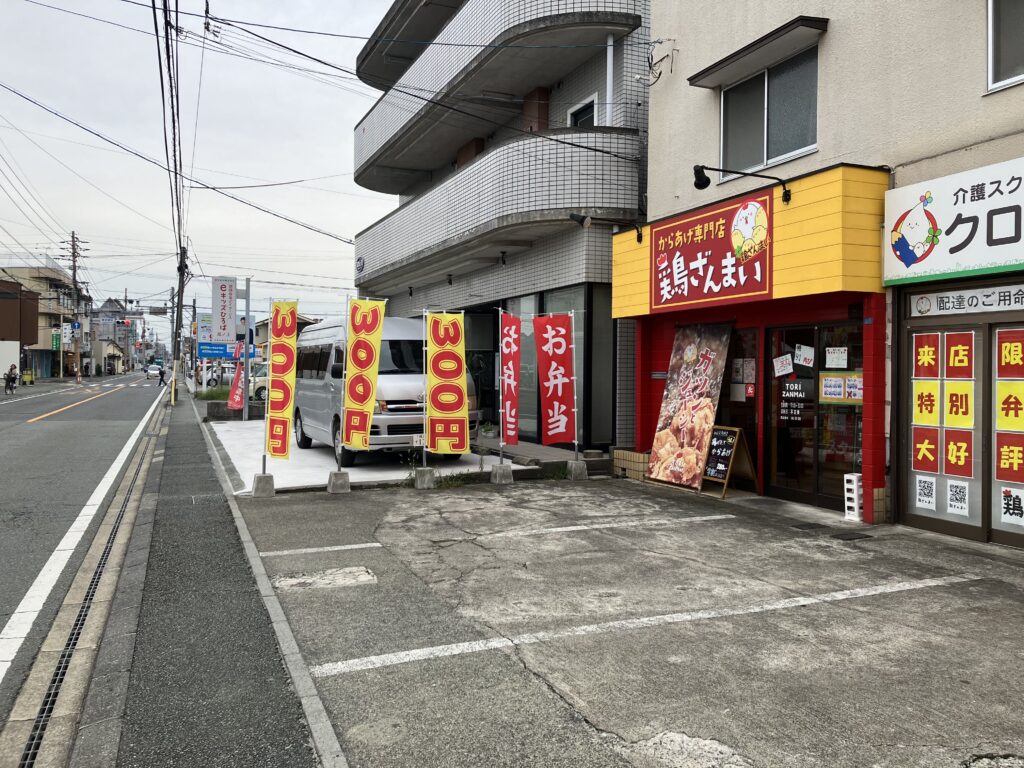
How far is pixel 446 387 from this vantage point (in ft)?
35.3

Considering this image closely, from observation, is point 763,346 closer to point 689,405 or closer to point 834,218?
point 689,405

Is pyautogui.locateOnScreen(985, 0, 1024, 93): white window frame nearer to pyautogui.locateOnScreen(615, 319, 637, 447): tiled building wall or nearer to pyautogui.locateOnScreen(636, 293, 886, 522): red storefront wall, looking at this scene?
pyautogui.locateOnScreen(636, 293, 886, 522): red storefront wall

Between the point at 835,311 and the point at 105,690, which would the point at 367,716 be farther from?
the point at 835,311

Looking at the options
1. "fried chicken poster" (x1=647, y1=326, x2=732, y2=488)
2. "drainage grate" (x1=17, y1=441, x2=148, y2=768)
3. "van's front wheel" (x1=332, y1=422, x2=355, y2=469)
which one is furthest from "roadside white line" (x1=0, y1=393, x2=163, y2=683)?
"fried chicken poster" (x1=647, y1=326, x2=732, y2=488)

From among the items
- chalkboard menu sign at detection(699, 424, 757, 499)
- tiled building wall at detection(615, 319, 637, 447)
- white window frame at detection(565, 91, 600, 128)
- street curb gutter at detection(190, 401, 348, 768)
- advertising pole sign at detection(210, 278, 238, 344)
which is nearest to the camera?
street curb gutter at detection(190, 401, 348, 768)

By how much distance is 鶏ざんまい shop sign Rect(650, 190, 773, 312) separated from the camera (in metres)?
8.68

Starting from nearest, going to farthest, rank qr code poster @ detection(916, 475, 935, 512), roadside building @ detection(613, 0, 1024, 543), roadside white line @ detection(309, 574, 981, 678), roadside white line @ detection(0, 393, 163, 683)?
roadside white line @ detection(309, 574, 981, 678) < roadside white line @ detection(0, 393, 163, 683) < roadside building @ detection(613, 0, 1024, 543) < qr code poster @ detection(916, 475, 935, 512)

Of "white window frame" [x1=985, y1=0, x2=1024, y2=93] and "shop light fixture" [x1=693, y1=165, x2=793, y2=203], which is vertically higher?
"white window frame" [x1=985, y1=0, x2=1024, y2=93]

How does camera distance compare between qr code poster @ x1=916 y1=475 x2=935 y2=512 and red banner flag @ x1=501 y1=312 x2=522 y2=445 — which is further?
red banner flag @ x1=501 y1=312 x2=522 y2=445

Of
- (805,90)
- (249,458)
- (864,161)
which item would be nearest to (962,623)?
(864,161)

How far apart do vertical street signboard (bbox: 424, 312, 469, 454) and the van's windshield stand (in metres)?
1.43

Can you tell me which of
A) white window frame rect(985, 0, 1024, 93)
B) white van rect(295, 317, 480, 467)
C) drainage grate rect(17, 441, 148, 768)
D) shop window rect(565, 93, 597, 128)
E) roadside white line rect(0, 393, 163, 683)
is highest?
shop window rect(565, 93, 597, 128)

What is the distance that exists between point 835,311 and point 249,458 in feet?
33.0

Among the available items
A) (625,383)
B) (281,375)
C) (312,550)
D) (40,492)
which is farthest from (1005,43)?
(40,492)
